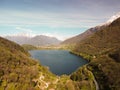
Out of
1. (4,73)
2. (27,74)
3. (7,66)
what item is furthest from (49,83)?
(7,66)

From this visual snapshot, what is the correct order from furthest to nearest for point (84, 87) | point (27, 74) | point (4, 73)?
point (4, 73), point (27, 74), point (84, 87)

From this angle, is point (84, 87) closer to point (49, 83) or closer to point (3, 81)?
point (49, 83)

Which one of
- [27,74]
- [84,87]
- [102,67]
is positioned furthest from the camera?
[102,67]

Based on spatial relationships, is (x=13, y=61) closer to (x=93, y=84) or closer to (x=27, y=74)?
(x=27, y=74)

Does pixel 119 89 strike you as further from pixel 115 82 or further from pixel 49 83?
pixel 49 83

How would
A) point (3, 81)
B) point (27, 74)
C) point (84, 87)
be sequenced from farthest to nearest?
point (27, 74) < point (3, 81) < point (84, 87)

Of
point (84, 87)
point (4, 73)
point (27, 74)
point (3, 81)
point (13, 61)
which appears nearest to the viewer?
point (84, 87)

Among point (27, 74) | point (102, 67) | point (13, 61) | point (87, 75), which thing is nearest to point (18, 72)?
point (27, 74)

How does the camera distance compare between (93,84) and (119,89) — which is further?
(93,84)

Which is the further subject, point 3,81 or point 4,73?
point 4,73
